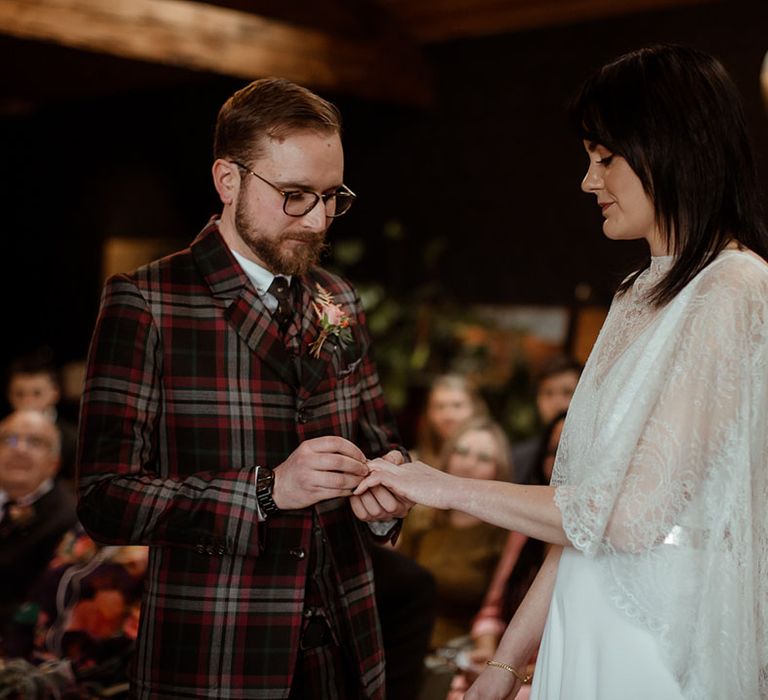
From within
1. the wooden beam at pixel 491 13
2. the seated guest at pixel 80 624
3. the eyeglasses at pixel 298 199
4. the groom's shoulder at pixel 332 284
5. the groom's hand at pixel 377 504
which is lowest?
the seated guest at pixel 80 624

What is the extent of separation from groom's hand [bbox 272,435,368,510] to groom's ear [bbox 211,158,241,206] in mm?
535

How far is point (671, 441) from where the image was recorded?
1.52 metres

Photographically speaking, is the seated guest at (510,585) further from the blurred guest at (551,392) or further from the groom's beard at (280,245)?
the groom's beard at (280,245)

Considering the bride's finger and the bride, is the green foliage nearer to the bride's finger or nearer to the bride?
the bride's finger

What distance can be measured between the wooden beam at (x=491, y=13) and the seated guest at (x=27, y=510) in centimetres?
370

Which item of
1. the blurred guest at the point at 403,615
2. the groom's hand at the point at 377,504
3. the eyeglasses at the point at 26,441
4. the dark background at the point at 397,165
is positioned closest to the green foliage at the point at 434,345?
the dark background at the point at 397,165

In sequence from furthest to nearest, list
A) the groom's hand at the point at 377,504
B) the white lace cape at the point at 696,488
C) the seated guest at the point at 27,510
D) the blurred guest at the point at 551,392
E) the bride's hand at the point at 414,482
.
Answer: the blurred guest at the point at 551,392, the seated guest at the point at 27,510, the groom's hand at the point at 377,504, the bride's hand at the point at 414,482, the white lace cape at the point at 696,488

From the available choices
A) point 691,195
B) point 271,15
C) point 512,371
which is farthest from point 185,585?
point 271,15

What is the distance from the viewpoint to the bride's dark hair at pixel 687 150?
1.59 metres

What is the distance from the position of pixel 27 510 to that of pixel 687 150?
307 cm

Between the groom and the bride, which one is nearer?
the bride

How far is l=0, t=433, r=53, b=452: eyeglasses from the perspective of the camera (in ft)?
13.2

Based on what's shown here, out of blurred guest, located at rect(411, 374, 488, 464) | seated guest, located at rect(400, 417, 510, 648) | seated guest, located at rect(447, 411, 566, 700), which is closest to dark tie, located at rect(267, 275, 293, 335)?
seated guest, located at rect(447, 411, 566, 700)

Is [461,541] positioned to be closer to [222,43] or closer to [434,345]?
[434,345]
